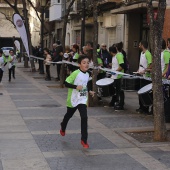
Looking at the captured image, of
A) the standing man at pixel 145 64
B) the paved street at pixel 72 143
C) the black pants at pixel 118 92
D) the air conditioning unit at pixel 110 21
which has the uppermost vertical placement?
the air conditioning unit at pixel 110 21

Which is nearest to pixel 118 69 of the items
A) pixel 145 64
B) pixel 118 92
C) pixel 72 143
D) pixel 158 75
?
pixel 118 92

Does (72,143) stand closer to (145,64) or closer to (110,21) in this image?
(145,64)

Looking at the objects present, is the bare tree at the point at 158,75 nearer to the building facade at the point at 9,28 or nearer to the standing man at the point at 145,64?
the standing man at the point at 145,64

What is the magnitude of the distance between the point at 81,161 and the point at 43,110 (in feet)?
16.1

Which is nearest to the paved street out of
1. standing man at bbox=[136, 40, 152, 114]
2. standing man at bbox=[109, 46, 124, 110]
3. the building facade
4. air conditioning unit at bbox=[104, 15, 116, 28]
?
standing man at bbox=[109, 46, 124, 110]

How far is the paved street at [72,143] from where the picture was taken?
20.2ft

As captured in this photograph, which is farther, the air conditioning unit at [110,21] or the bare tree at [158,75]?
the air conditioning unit at [110,21]

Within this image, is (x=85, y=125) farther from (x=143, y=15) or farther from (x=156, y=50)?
(x=143, y=15)

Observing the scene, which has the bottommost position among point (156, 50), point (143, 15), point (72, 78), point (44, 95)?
point (44, 95)

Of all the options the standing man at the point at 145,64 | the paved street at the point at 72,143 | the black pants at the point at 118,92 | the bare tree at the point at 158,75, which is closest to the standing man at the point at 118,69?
the black pants at the point at 118,92

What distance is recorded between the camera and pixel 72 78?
721cm

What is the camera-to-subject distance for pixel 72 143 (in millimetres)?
7410

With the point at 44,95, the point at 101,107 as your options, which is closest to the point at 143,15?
the point at 44,95

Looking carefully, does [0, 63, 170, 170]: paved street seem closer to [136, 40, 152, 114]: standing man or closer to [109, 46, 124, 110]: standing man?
[109, 46, 124, 110]: standing man
